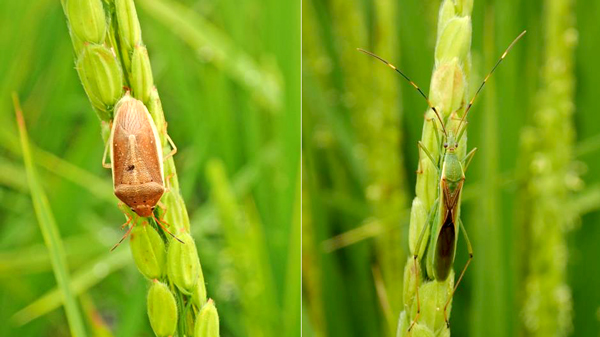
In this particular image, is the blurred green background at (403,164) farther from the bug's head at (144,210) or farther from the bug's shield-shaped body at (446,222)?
the bug's head at (144,210)

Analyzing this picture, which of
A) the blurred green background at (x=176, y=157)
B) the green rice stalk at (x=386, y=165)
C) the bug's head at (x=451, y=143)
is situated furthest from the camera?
the blurred green background at (x=176, y=157)

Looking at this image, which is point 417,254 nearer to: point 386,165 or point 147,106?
point 147,106

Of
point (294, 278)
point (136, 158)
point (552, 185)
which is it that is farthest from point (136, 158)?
point (552, 185)

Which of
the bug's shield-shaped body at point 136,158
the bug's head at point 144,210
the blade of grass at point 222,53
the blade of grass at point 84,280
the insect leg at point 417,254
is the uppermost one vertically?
the blade of grass at point 222,53

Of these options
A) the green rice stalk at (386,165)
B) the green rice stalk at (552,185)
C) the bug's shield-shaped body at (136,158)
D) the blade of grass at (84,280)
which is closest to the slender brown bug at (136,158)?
the bug's shield-shaped body at (136,158)

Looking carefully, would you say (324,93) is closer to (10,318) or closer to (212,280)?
(212,280)

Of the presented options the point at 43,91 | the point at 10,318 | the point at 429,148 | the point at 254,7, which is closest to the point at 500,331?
the point at 429,148
